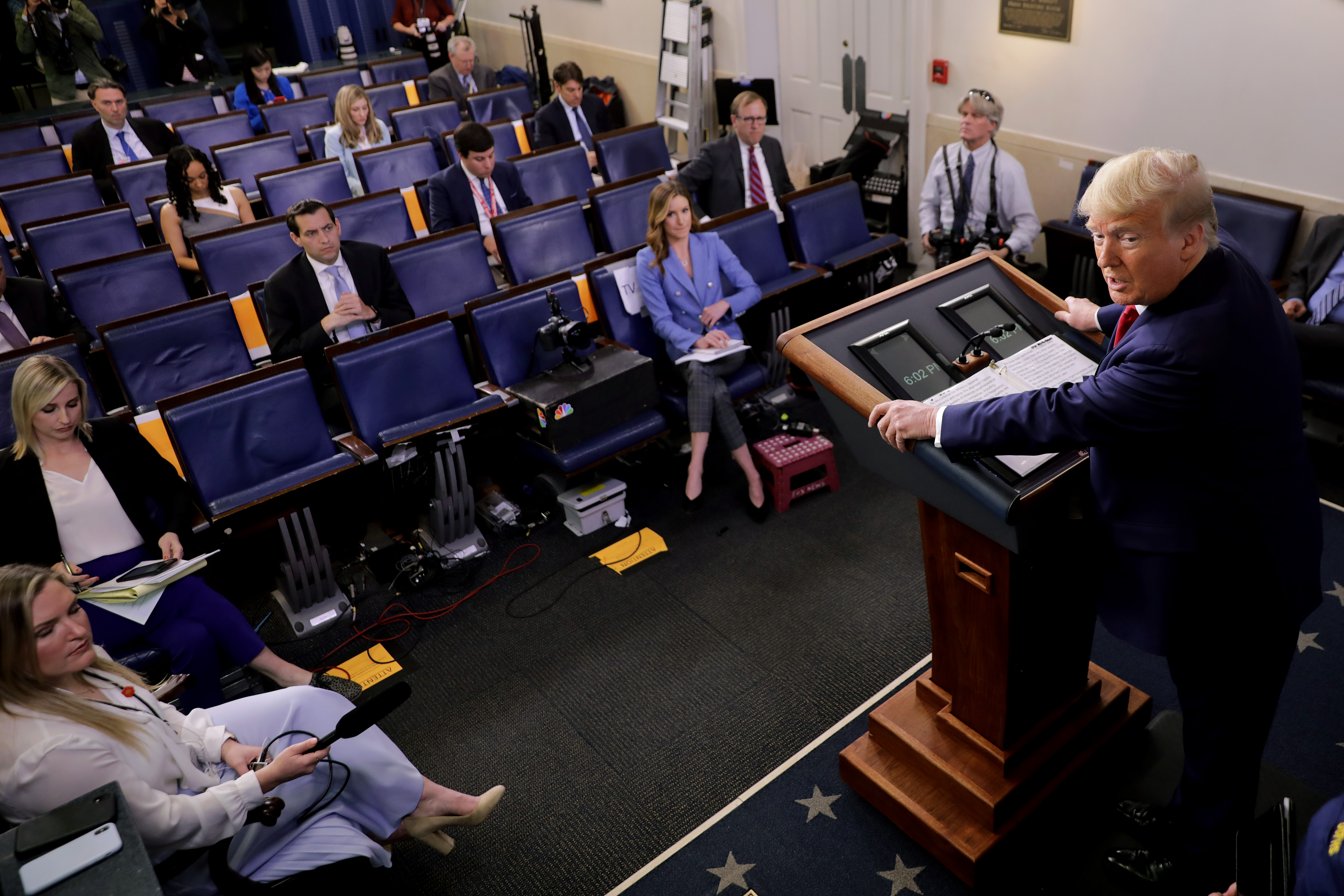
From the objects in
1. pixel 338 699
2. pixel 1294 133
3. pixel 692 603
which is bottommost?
pixel 692 603

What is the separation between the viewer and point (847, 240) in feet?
17.2

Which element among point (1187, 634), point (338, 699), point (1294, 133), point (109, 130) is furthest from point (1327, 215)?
point (109, 130)

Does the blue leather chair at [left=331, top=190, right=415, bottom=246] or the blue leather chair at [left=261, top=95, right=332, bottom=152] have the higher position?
the blue leather chair at [left=261, top=95, right=332, bottom=152]

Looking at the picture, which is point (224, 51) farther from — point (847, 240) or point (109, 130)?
point (847, 240)

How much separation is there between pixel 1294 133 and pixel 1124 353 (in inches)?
147

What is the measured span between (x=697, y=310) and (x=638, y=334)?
0.32 meters

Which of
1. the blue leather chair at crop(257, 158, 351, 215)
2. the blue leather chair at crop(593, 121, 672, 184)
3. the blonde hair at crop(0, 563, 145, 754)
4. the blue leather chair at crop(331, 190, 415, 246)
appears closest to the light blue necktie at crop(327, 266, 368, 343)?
the blue leather chair at crop(331, 190, 415, 246)

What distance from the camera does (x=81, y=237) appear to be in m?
5.33

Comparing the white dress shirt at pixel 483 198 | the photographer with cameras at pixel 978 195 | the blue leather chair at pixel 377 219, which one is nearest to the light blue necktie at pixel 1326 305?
the photographer with cameras at pixel 978 195

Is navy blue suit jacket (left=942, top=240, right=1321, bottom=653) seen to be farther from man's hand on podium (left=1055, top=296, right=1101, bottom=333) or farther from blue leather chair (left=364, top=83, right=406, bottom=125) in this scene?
blue leather chair (left=364, top=83, right=406, bottom=125)

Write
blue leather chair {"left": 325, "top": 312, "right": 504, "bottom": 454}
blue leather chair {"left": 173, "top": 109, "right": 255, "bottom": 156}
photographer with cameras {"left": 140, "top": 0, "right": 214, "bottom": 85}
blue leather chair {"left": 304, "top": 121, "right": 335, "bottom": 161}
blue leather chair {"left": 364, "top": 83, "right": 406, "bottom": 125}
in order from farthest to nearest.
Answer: photographer with cameras {"left": 140, "top": 0, "right": 214, "bottom": 85} → blue leather chair {"left": 364, "top": 83, "right": 406, "bottom": 125} → blue leather chair {"left": 173, "top": 109, "right": 255, "bottom": 156} → blue leather chair {"left": 304, "top": 121, "right": 335, "bottom": 161} → blue leather chair {"left": 325, "top": 312, "right": 504, "bottom": 454}

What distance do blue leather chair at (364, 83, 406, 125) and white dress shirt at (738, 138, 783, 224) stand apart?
163 inches

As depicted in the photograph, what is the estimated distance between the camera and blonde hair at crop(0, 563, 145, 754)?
2.02 m

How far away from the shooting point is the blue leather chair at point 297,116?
777cm
